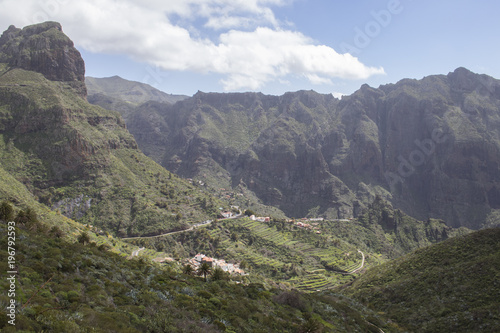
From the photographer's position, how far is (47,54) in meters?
172

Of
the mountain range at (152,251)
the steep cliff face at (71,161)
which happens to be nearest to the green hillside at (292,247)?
the mountain range at (152,251)

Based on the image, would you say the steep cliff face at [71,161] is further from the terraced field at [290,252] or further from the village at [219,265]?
the village at [219,265]

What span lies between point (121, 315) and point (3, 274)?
859cm

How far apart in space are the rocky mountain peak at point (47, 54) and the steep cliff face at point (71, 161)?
659 mm

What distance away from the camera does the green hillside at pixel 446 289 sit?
43.4 m

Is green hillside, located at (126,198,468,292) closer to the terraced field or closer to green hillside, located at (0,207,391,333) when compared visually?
the terraced field

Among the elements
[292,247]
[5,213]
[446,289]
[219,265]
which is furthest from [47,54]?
[446,289]

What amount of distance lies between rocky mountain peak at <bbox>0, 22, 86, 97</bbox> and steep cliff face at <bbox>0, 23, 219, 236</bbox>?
66cm

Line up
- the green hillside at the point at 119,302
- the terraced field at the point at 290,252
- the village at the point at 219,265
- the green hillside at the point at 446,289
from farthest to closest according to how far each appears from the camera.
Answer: the terraced field at the point at 290,252 → the village at the point at 219,265 → the green hillside at the point at 446,289 → the green hillside at the point at 119,302

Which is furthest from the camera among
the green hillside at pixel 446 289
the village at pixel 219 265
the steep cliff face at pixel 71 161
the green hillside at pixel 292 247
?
the steep cliff face at pixel 71 161

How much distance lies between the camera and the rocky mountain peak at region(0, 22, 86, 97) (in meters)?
168

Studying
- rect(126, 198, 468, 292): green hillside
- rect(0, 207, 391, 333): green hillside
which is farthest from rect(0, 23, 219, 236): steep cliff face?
rect(0, 207, 391, 333): green hillside

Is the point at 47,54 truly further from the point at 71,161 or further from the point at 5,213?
the point at 5,213

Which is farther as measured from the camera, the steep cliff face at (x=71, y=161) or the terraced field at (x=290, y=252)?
the steep cliff face at (x=71, y=161)
